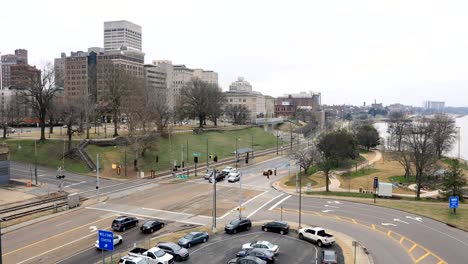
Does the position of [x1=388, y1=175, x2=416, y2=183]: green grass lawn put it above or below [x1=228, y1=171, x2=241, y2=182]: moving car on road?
below

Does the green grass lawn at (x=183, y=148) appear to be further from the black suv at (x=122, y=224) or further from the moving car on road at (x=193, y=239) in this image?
the moving car on road at (x=193, y=239)

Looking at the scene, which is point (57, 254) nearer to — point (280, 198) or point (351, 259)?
point (351, 259)

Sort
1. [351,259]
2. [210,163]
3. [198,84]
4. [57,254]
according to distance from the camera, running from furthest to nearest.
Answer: [198,84] → [210,163] → [57,254] → [351,259]

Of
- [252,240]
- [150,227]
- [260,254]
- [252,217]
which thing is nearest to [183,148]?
[252,217]

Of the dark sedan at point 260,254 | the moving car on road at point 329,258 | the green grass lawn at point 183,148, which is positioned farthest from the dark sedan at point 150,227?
the green grass lawn at point 183,148

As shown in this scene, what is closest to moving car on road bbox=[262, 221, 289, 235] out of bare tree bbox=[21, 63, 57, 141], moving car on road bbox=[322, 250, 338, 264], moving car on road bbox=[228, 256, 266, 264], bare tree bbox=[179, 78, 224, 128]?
moving car on road bbox=[322, 250, 338, 264]

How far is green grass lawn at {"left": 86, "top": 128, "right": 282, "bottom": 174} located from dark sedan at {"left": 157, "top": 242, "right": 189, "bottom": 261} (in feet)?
131

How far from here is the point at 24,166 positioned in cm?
6906

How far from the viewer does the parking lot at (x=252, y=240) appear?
30.4m

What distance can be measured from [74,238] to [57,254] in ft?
12.8

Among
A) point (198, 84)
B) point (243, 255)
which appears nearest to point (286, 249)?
point (243, 255)

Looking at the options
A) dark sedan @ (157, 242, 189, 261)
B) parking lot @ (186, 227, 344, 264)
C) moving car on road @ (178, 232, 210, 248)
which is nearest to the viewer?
dark sedan @ (157, 242, 189, 261)

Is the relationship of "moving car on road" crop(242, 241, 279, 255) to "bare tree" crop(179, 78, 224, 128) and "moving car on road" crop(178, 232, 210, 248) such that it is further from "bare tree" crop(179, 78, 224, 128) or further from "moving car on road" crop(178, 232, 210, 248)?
"bare tree" crop(179, 78, 224, 128)

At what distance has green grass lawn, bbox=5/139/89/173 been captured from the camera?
2729 inches
